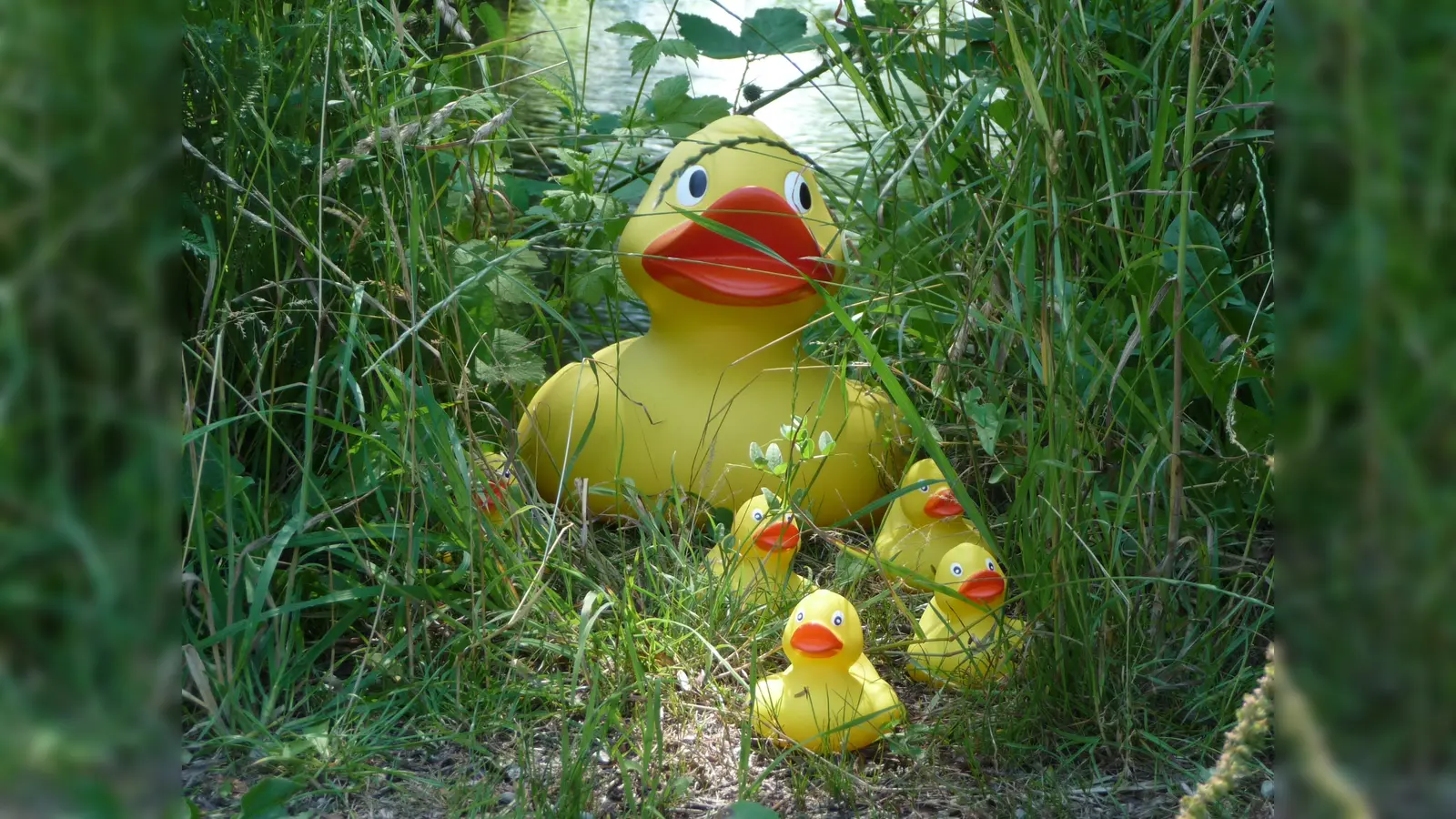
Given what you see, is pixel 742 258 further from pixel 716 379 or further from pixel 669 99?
pixel 669 99

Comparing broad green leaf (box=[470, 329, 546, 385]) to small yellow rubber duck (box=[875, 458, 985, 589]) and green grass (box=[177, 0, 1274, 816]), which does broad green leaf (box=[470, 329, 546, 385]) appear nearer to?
green grass (box=[177, 0, 1274, 816])

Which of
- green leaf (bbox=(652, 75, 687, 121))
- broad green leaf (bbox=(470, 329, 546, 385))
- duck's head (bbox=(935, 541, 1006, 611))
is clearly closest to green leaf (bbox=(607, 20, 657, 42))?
green leaf (bbox=(652, 75, 687, 121))

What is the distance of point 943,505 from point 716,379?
16.7 inches

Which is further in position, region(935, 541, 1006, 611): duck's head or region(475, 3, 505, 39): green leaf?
region(475, 3, 505, 39): green leaf

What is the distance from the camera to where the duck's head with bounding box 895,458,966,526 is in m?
1.68

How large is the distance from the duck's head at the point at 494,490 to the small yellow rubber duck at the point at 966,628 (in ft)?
1.81

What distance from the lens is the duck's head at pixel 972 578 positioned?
1473 millimetres

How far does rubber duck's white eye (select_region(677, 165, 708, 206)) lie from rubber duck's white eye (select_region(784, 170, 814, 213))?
12cm
